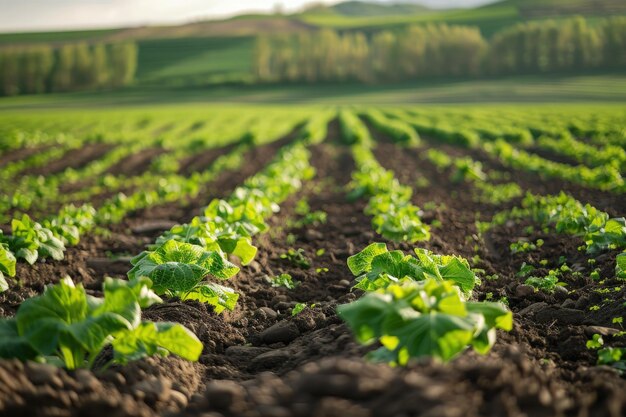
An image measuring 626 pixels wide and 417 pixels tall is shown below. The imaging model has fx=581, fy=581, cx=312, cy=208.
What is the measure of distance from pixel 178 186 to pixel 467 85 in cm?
6847

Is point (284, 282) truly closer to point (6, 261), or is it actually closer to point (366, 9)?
point (6, 261)

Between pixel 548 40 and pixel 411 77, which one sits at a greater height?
pixel 548 40

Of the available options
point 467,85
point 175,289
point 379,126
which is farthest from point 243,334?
point 467,85

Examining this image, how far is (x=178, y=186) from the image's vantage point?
14.0 metres

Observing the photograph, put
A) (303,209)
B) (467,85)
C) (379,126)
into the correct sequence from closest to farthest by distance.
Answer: (303,209), (379,126), (467,85)

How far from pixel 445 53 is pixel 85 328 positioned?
307 feet

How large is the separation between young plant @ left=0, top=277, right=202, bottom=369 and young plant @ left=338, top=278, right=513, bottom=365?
122 centimetres

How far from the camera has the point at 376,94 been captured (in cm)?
7394

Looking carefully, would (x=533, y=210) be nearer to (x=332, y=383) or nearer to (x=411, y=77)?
(x=332, y=383)

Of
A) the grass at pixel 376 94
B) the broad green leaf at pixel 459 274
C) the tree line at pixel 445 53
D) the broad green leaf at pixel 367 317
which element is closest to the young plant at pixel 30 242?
the broad green leaf at pixel 367 317

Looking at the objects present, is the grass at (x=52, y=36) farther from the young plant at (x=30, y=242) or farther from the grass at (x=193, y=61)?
the young plant at (x=30, y=242)

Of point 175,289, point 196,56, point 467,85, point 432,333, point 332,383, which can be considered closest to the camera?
point 332,383

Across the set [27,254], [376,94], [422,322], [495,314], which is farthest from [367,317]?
[376,94]

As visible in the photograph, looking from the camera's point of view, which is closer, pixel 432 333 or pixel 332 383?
pixel 332 383
